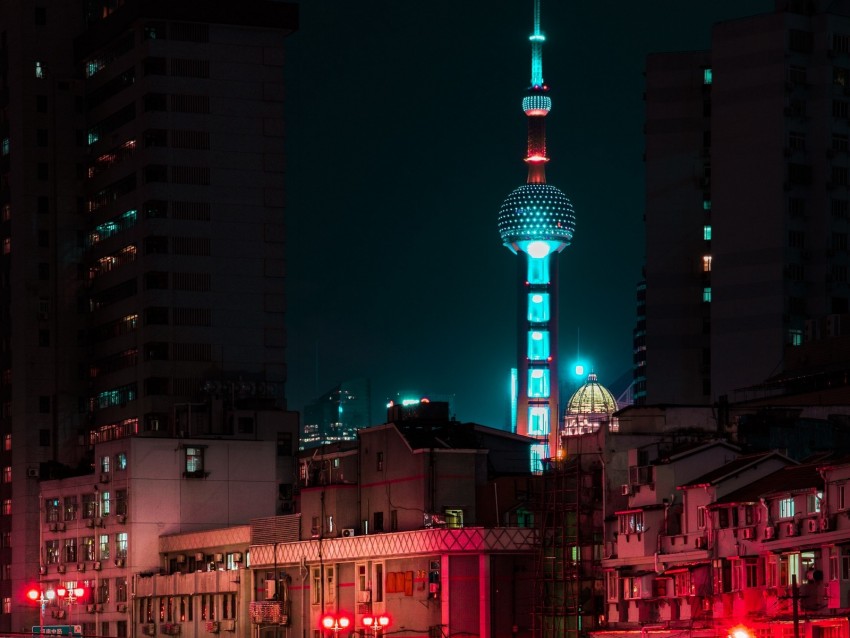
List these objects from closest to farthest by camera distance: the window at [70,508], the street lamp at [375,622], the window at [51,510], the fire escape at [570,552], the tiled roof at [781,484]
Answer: the tiled roof at [781,484] → the street lamp at [375,622] → the fire escape at [570,552] → the window at [70,508] → the window at [51,510]

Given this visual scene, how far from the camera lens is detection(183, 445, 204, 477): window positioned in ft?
568

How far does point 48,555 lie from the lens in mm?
185000

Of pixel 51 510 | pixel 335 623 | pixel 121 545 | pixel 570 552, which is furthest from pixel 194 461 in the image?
pixel 335 623

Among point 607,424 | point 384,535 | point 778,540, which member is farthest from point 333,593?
point 778,540

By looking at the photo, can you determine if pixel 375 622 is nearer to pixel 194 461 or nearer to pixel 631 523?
pixel 631 523

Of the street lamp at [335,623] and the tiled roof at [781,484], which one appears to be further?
the street lamp at [335,623]

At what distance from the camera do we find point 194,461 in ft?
570

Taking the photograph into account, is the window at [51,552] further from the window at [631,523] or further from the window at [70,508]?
the window at [631,523]

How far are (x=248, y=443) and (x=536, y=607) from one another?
56.2 m

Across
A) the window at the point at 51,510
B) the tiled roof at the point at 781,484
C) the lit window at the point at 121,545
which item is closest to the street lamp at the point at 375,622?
the tiled roof at the point at 781,484

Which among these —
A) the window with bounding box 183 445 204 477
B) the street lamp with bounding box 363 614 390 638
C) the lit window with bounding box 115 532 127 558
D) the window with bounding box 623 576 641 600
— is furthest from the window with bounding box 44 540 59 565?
the window with bounding box 623 576 641 600

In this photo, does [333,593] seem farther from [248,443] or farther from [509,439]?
[248,443]

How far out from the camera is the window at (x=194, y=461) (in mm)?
173250

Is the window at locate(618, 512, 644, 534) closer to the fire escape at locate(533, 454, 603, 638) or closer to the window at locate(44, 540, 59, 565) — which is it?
the fire escape at locate(533, 454, 603, 638)
